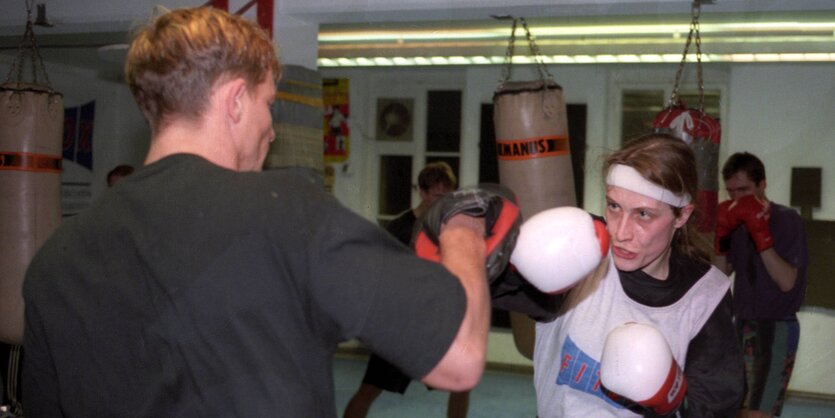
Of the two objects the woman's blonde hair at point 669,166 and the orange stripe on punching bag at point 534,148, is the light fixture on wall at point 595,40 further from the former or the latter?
the woman's blonde hair at point 669,166

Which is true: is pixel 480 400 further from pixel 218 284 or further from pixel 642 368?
pixel 218 284

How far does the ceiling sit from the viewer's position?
340 centimetres

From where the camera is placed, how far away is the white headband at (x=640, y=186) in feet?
6.17

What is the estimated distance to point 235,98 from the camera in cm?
118

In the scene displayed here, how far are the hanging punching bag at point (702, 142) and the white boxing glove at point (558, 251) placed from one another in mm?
1651

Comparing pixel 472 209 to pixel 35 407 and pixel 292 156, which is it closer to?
pixel 35 407

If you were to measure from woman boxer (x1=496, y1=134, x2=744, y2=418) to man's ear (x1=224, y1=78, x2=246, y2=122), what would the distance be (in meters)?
0.85

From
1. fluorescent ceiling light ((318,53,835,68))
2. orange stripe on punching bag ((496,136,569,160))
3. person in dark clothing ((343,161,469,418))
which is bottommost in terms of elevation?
person in dark clothing ((343,161,469,418))

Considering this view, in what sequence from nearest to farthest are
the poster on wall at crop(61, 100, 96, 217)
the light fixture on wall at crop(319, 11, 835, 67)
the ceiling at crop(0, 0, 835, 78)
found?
the ceiling at crop(0, 0, 835, 78) < the light fixture on wall at crop(319, 11, 835, 67) < the poster on wall at crop(61, 100, 96, 217)

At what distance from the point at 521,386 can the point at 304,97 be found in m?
2.95

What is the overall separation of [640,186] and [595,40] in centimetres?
290

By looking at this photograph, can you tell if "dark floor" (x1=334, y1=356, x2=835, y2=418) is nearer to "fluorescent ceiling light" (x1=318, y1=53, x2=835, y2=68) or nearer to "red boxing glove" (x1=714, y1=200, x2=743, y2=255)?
"red boxing glove" (x1=714, y1=200, x2=743, y2=255)

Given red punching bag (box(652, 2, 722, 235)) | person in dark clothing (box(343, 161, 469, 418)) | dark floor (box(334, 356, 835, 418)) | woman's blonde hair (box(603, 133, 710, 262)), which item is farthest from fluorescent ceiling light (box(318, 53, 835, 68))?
woman's blonde hair (box(603, 133, 710, 262))

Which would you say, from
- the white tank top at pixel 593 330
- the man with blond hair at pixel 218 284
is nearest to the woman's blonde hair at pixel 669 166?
the white tank top at pixel 593 330
